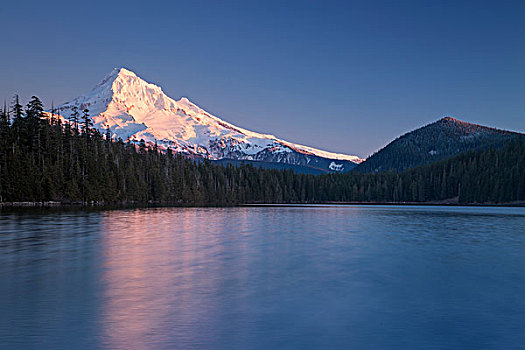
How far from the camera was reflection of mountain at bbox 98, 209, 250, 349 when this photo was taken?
13469 mm

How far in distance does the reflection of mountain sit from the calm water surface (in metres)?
0.06

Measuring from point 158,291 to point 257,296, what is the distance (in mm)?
4520

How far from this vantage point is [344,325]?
14.6 m

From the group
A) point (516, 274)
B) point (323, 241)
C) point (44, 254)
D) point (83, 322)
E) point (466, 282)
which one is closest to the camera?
point (83, 322)

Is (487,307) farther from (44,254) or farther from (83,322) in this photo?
(44,254)

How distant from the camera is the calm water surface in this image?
1312 cm

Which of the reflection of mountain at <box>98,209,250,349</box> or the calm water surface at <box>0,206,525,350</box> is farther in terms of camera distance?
the reflection of mountain at <box>98,209,250,349</box>

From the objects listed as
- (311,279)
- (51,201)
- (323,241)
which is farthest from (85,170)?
(311,279)

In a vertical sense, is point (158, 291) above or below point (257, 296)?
above

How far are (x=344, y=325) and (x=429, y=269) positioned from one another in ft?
45.4

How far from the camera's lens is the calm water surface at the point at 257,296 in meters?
13.1

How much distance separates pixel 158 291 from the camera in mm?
19484

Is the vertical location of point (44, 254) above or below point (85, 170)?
below

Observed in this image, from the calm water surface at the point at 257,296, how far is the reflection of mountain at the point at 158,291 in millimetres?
62
